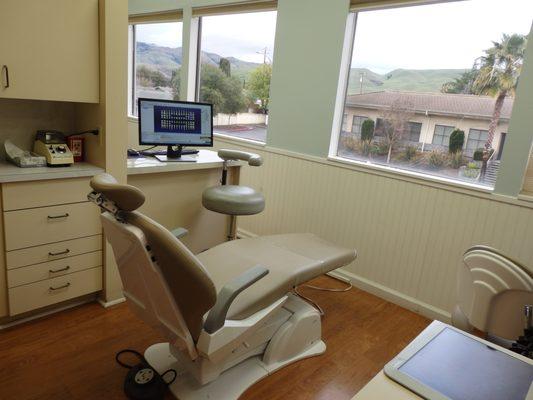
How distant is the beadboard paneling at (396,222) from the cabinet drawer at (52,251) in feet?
5.30

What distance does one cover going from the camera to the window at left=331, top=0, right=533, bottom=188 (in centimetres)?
227

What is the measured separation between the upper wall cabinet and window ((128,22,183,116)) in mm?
2595

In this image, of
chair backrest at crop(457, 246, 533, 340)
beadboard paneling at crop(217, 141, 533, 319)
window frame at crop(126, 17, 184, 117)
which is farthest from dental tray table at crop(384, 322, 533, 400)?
window frame at crop(126, 17, 184, 117)

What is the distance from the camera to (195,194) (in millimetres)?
2730

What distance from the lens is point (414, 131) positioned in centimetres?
268

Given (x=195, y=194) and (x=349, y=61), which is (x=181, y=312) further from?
(x=349, y=61)

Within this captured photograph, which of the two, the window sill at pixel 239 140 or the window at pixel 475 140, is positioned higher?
the window at pixel 475 140

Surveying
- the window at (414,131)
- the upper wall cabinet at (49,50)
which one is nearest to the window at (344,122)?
the window at (414,131)

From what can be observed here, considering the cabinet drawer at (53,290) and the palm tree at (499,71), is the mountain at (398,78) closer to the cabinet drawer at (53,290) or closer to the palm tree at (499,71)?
the palm tree at (499,71)

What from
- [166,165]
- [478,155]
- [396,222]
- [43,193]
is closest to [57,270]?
[43,193]

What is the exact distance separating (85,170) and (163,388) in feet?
3.83

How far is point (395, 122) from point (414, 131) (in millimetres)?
155

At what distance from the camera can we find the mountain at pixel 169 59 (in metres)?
3.91

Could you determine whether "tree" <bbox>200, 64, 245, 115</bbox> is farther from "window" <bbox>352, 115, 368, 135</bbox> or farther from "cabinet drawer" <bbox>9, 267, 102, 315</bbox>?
"cabinet drawer" <bbox>9, 267, 102, 315</bbox>
